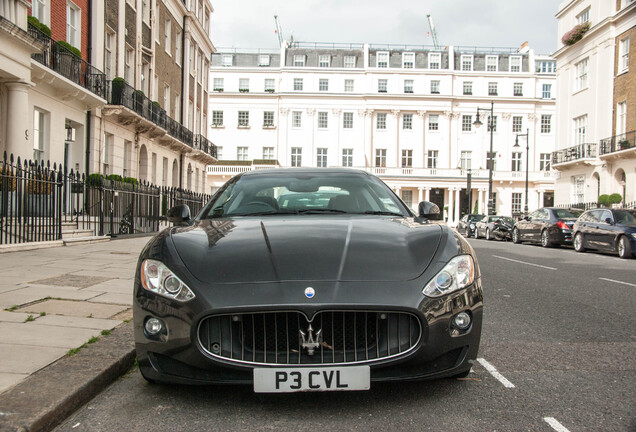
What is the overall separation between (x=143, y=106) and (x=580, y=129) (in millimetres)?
26441

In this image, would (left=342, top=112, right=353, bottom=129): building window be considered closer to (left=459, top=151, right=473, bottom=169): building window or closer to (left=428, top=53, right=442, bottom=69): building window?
(left=428, top=53, right=442, bottom=69): building window

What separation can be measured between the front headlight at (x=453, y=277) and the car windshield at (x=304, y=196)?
3.52 feet

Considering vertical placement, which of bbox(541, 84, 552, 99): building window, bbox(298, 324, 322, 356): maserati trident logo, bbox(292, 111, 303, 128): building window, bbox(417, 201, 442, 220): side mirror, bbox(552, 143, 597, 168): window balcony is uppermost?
bbox(541, 84, 552, 99): building window

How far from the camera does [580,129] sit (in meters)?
34.6

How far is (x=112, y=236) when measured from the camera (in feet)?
47.5

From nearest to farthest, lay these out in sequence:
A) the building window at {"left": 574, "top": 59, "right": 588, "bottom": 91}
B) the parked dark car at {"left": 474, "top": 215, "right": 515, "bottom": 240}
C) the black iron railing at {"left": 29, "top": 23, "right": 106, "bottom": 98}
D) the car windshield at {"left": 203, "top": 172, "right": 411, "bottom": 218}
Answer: the car windshield at {"left": 203, "top": 172, "right": 411, "bottom": 218} → the black iron railing at {"left": 29, "top": 23, "right": 106, "bottom": 98} → the parked dark car at {"left": 474, "top": 215, "right": 515, "bottom": 240} → the building window at {"left": 574, "top": 59, "right": 588, "bottom": 91}

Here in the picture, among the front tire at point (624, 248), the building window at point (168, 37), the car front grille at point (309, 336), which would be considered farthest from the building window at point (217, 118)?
the car front grille at point (309, 336)

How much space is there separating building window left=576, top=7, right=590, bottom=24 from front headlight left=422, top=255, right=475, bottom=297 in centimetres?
3618

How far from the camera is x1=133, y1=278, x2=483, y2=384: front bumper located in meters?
2.66

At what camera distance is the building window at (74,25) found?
18.1m

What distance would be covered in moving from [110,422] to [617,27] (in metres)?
34.7

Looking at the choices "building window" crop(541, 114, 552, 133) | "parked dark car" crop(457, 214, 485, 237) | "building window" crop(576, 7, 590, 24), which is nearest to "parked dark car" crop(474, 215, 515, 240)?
"parked dark car" crop(457, 214, 485, 237)

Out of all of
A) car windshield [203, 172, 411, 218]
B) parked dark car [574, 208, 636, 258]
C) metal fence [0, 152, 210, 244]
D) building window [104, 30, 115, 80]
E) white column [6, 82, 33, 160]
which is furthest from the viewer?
building window [104, 30, 115, 80]

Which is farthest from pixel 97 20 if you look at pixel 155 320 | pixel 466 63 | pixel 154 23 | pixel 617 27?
pixel 466 63
